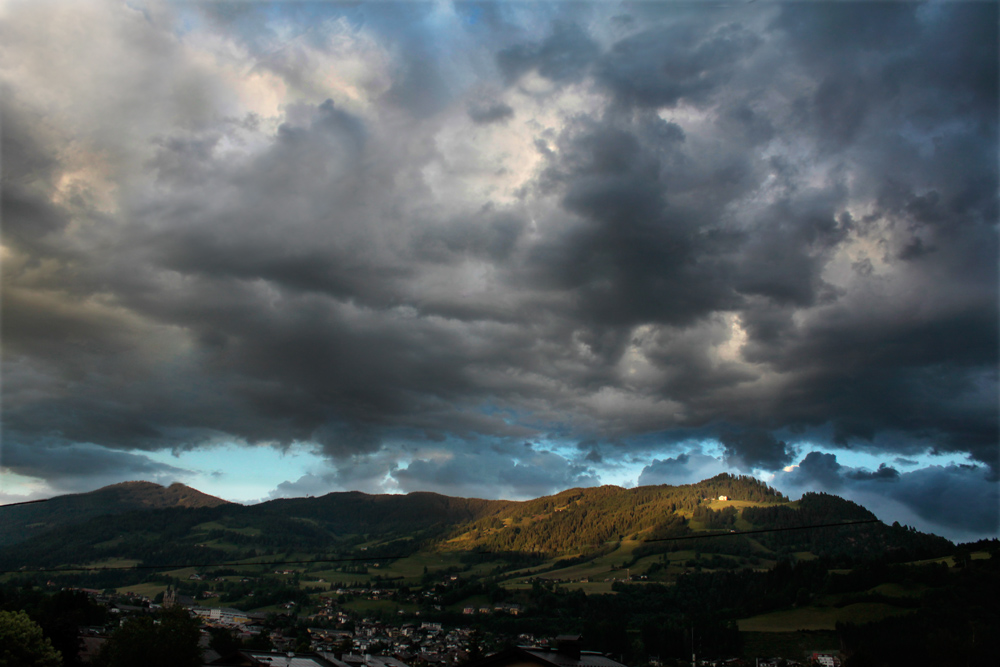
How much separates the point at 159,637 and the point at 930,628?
16648cm

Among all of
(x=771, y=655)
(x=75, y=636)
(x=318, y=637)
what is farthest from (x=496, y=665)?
(x=318, y=637)

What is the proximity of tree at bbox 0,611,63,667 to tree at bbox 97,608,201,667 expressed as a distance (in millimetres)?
4821

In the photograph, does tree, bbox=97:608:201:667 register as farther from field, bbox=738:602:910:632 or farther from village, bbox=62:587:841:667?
field, bbox=738:602:910:632

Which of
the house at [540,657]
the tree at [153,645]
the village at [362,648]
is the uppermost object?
the house at [540,657]

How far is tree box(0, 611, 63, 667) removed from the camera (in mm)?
48688

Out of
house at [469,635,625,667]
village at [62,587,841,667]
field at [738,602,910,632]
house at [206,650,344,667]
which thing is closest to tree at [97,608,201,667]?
house at [206,650,344,667]

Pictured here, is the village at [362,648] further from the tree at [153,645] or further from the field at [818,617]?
the field at [818,617]

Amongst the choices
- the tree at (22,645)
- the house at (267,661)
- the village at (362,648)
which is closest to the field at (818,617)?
the village at (362,648)

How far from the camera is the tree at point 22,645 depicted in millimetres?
48688

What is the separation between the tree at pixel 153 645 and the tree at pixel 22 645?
15.8 feet

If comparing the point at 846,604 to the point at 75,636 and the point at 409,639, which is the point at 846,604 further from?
the point at 75,636

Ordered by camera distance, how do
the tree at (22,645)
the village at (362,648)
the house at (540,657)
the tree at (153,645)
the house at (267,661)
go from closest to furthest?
the house at (540,657)
the village at (362,648)
the tree at (22,645)
the tree at (153,645)
the house at (267,661)

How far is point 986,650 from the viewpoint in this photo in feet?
427

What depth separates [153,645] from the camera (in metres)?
54.2
